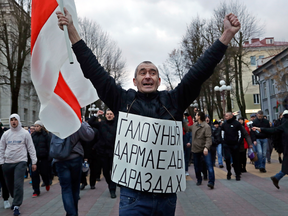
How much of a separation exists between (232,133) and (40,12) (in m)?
7.95

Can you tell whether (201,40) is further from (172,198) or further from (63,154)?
(172,198)

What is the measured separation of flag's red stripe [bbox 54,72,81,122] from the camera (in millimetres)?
4796

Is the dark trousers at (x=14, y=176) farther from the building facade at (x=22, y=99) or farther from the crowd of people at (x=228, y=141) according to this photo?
the building facade at (x=22, y=99)

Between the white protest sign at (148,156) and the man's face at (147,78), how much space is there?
270 mm

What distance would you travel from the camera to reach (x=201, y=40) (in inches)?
1407

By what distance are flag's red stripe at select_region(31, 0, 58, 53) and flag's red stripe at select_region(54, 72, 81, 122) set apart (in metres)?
0.65

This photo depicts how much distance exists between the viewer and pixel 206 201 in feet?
24.8

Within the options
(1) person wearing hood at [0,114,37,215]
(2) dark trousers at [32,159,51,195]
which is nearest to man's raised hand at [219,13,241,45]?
(1) person wearing hood at [0,114,37,215]

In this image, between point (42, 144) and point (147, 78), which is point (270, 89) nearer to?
point (42, 144)

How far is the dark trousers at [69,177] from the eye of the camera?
5.43m

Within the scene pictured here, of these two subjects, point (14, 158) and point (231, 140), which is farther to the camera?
point (231, 140)

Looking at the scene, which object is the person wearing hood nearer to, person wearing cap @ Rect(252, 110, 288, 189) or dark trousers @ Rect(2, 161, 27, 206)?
dark trousers @ Rect(2, 161, 27, 206)

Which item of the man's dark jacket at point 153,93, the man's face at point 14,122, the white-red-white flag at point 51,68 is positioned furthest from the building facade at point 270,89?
the man's dark jacket at point 153,93

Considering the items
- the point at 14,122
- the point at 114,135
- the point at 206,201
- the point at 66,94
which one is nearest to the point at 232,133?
the point at 206,201
